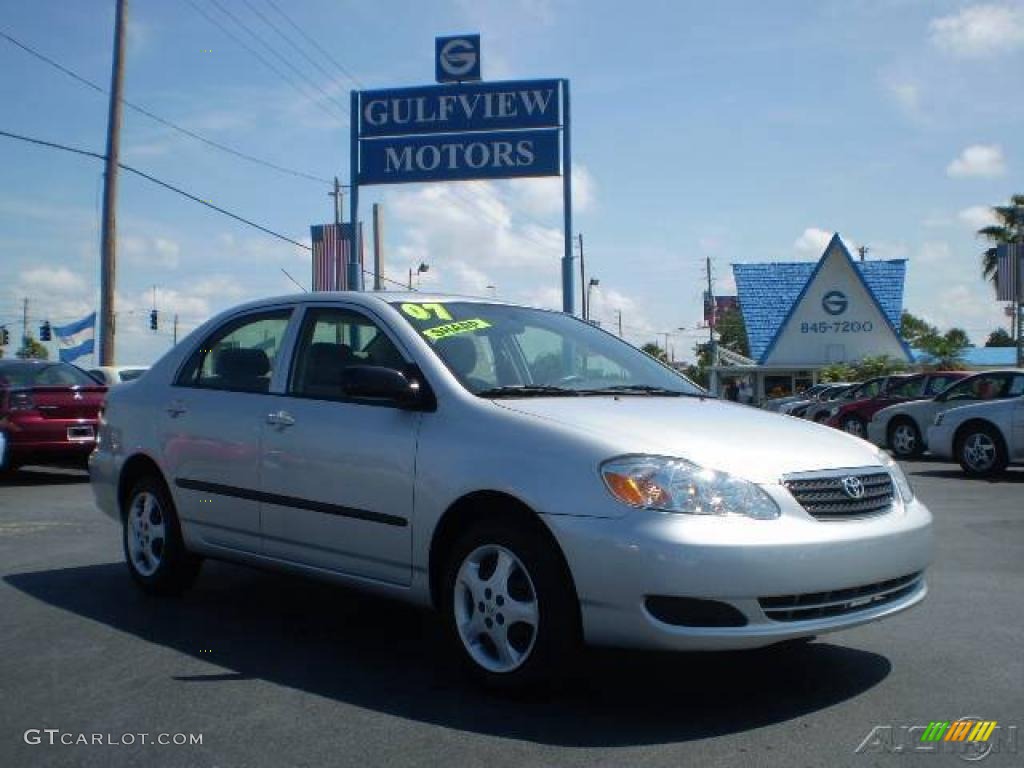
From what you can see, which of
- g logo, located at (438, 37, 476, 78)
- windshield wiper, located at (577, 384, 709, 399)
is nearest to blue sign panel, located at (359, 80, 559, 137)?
g logo, located at (438, 37, 476, 78)

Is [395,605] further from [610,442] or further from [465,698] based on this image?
[610,442]

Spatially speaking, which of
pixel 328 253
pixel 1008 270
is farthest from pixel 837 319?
pixel 328 253

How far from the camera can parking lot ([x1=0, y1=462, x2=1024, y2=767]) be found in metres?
3.79

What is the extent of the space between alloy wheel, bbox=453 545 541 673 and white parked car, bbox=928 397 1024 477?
1112 centimetres

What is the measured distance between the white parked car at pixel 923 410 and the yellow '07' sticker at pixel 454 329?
11.4m

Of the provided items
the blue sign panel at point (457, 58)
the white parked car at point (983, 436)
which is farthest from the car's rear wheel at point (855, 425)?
the blue sign panel at point (457, 58)

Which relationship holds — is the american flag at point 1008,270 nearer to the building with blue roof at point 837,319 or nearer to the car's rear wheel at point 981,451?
the building with blue roof at point 837,319

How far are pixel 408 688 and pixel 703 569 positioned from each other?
4.68 ft

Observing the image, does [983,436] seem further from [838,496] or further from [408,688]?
[408,688]

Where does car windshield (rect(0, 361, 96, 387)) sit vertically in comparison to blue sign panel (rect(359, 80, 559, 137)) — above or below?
below

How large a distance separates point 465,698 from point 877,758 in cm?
157

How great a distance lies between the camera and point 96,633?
5422 mm

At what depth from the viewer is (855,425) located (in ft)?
68.5

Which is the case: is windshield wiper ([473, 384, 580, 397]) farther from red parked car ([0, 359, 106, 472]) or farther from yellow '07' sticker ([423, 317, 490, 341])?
red parked car ([0, 359, 106, 472])
